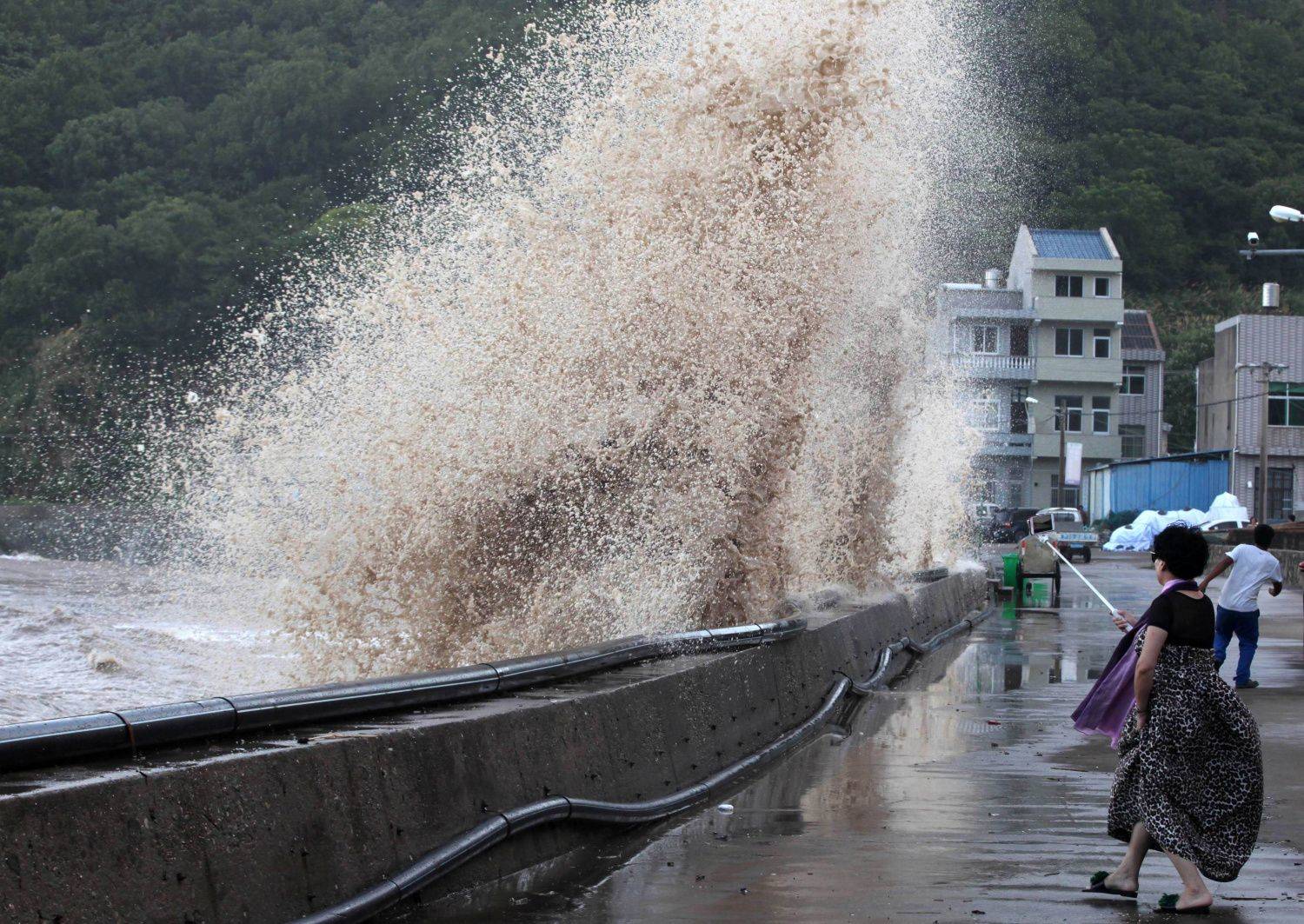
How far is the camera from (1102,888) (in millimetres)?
6496

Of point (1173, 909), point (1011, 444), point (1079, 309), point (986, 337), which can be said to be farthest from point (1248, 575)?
point (986, 337)

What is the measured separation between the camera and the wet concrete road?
6.21 metres

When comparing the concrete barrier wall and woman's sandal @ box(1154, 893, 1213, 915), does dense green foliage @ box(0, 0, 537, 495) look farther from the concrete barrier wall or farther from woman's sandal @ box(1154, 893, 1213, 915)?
woman's sandal @ box(1154, 893, 1213, 915)

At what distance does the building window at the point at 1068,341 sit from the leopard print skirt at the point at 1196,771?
79.3 meters

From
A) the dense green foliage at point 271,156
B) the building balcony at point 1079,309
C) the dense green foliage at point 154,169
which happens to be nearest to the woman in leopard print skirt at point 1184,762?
the dense green foliage at point 271,156

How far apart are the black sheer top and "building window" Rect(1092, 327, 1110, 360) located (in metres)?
79.7

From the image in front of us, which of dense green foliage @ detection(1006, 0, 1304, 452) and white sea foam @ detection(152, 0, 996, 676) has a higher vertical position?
dense green foliage @ detection(1006, 0, 1304, 452)

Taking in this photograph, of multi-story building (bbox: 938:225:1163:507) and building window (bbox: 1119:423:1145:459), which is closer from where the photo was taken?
multi-story building (bbox: 938:225:1163:507)

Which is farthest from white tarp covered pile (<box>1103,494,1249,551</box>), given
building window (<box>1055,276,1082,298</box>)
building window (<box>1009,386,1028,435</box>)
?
building window (<box>1055,276,1082,298</box>)

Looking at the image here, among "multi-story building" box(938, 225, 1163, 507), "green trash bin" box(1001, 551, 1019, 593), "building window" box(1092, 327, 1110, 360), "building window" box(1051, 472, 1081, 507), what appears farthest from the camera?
"building window" box(1051, 472, 1081, 507)

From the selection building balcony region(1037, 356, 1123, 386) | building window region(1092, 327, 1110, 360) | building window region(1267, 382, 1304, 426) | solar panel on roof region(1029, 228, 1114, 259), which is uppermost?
solar panel on roof region(1029, 228, 1114, 259)

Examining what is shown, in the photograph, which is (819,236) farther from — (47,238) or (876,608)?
(47,238)

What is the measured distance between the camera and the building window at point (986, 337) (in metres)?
84.9

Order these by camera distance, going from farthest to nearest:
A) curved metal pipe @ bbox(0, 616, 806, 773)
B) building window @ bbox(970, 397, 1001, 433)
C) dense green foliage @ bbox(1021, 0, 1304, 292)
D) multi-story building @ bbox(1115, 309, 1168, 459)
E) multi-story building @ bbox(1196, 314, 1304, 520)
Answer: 1. dense green foliage @ bbox(1021, 0, 1304, 292)
2. multi-story building @ bbox(1115, 309, 1168, 459)
3. building window @ bbox(970, 397, 1001, 433)
4. multi-story building @ bbox(1196, 314, 1304, 520)
5. curved metal pipe @ bbox(0, 616, 806, 773)
